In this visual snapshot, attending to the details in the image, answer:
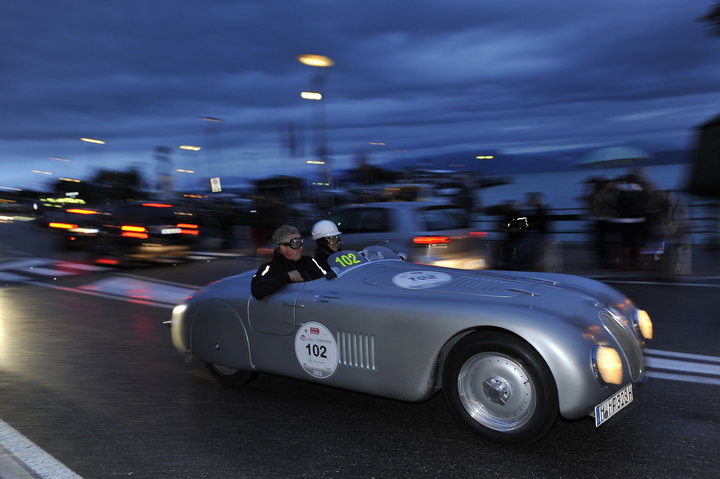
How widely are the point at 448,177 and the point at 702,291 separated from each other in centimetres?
2294

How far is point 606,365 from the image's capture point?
3391 mm

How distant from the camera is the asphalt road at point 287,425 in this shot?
3428 mm

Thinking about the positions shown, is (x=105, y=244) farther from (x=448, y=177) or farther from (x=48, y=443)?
(x=448, y=177)

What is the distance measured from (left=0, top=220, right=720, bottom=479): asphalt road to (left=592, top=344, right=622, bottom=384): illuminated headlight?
0.47 metres

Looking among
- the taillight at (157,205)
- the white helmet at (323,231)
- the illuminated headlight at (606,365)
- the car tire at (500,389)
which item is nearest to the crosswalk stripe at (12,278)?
the taillight at (157,205)

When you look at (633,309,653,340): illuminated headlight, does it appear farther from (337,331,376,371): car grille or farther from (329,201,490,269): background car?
(329,201,490,269): background car

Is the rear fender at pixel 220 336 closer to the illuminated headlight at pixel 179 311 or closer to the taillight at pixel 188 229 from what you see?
the illuminated headlight at pixel 179 311

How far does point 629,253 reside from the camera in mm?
11555

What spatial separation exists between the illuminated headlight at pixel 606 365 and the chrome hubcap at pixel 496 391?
37 cm

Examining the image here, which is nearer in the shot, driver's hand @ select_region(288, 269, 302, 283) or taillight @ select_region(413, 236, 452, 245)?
driver's hand @ select_region(288, 269, 302, 283)

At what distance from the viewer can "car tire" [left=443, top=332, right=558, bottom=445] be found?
135 inches

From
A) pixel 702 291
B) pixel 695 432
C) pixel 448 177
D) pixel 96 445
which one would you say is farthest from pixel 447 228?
pixel 448 177

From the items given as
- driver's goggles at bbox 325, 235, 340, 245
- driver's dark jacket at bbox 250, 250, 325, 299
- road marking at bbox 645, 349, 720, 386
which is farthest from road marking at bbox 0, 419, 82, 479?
road marking at bbox 645, 349, 720, 386

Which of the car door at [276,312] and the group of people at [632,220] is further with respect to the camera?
the group of people at [632,220]
